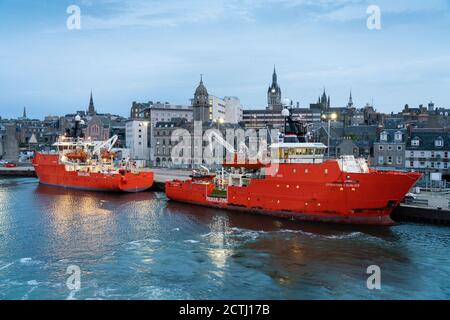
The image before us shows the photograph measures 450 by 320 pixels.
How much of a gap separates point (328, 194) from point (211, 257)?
1283 cm

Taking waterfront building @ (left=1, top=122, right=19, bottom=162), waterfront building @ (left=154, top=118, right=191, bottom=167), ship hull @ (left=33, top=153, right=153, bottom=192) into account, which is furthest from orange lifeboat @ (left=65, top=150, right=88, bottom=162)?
waterfront building @ (left=1, top=122, right=19, bottom=162)

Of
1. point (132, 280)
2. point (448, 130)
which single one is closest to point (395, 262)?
point (132, 280)

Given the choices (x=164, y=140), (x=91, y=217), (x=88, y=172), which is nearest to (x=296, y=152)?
(x=91, y=217)

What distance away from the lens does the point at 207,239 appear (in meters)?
29.8

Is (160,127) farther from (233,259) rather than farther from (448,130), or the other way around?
(233,259)

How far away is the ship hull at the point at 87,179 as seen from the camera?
53469 mm

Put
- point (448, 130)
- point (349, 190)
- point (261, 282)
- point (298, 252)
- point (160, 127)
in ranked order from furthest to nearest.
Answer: point (160, 127)
point (448, 130)
point (349, 190)
point (298, 252)
point (261, 282)

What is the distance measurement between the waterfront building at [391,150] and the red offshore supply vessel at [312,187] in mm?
21243

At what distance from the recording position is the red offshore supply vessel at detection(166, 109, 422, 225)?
32.6m

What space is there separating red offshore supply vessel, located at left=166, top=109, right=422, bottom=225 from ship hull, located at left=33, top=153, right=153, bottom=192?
1606 centimetres

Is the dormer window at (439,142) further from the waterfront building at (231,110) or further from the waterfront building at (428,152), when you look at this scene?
the waterfront building at (231,110)

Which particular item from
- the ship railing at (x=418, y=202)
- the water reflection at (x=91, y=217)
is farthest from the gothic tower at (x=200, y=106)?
the ship railing at (x=418, y=202)

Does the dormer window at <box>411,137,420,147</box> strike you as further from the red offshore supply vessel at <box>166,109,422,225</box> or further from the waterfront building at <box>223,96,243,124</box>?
the waterfront building at <box>223,96,243,124</box>
